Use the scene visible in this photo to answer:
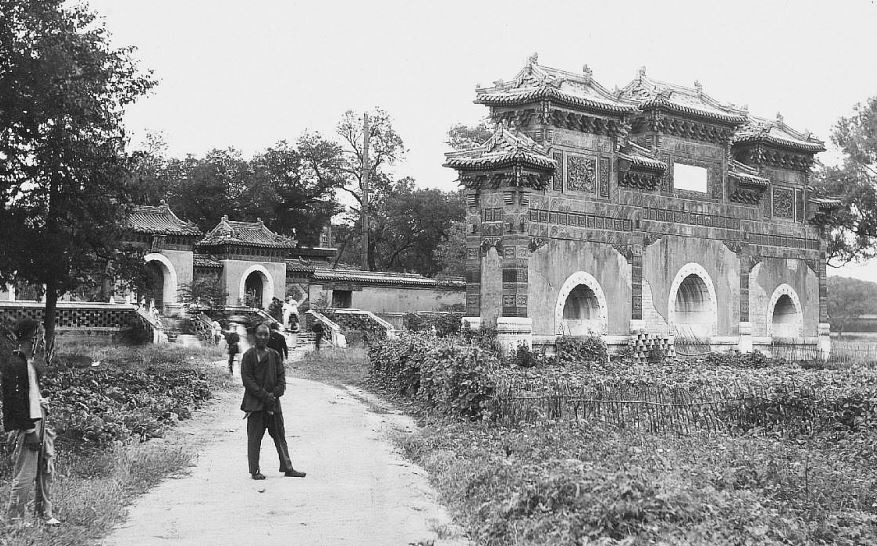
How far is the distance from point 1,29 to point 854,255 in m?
40.6

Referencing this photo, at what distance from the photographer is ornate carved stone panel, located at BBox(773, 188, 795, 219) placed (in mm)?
31328

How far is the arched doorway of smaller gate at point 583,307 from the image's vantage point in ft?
84.3

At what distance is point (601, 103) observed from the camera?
84.6 feet

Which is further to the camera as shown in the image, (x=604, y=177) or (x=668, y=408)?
(x=604, y=177)

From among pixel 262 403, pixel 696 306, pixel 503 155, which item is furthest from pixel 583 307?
pixel 262 403

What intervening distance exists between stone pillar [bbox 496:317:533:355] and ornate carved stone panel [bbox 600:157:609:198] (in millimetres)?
4758

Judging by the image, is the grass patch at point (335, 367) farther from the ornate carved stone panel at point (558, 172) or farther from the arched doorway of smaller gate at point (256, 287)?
the arched doorway of smaller gate at point (256, 287)

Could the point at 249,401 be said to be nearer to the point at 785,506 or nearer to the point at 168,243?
the point at 785,506

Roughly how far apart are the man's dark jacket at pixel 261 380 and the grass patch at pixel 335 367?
10.4 meters

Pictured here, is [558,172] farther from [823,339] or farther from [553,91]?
[823,339]

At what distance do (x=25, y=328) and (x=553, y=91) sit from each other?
19183mm

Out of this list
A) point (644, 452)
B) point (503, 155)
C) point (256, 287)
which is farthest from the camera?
point (256, 287)

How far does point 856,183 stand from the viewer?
43.7 m

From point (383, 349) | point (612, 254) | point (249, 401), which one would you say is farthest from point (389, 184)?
point (249, 401)
